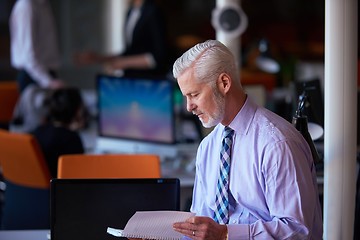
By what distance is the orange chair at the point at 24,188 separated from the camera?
10.6 feet

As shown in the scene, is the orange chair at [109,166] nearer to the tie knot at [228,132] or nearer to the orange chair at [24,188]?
the orange chair at [24,188]

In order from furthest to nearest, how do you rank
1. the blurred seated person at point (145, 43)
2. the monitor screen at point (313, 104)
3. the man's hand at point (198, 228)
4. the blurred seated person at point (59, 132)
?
the blurred seated person at point (145, 43), the blurred seated person at point (59, 132), the monitor screen at point (313, 104), the man's hand at point (198, 228)

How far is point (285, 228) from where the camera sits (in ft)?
5.97

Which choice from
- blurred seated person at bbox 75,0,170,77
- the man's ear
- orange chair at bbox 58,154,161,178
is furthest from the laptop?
blurred seated person at bbox 75,0,170,77

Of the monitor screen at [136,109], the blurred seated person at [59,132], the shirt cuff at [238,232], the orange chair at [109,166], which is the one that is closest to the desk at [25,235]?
the orange chair at [109,166]

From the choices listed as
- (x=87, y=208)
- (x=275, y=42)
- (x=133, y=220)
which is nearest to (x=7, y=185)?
(x=87, y=208)

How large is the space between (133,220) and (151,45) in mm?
3460

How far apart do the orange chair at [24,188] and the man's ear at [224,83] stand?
154 centimetres

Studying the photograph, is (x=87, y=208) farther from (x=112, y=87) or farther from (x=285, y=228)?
(x=112, y=87)

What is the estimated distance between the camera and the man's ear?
1970mm

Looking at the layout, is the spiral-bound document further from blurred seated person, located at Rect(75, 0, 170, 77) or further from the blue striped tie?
blurred seated person, located at Rect(75, 0, 170, 77)

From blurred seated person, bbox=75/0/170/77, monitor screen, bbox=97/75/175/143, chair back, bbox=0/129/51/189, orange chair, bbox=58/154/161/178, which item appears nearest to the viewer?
orange chair, bbox=58/154/161/178

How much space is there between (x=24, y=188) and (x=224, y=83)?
1.79 m

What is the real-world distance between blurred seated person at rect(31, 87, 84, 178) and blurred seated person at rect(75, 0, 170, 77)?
1.32 m
